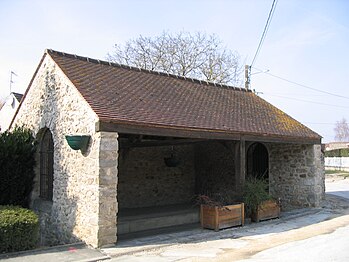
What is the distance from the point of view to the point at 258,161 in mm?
12891

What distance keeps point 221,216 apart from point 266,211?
6.02ft

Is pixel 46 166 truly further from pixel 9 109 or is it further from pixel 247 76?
pixel 247 76

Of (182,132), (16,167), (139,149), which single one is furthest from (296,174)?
(16,167)

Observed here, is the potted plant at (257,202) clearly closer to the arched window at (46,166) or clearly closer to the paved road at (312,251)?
the paved road at (312,251)

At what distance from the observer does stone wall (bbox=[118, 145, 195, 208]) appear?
10875 millimetres

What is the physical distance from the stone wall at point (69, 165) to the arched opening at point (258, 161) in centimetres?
736

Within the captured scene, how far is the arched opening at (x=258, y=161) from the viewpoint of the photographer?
1269 cm

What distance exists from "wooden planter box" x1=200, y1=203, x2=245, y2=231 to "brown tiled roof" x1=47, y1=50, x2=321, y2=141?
6.06 feet

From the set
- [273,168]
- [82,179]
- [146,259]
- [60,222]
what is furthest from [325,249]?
[273,168]

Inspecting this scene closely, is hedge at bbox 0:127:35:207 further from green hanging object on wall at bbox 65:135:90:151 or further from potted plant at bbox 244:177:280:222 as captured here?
potted plant at bbox 244:177:280:222

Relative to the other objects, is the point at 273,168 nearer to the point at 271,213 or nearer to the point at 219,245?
the point at 271,213

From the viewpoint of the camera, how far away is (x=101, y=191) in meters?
6.32

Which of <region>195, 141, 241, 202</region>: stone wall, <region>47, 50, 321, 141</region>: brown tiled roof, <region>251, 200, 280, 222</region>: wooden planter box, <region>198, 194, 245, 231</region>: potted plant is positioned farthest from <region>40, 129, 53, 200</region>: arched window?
<region>195, 141, 241, 202</region>: stone wall

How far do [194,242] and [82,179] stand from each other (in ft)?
8.58
